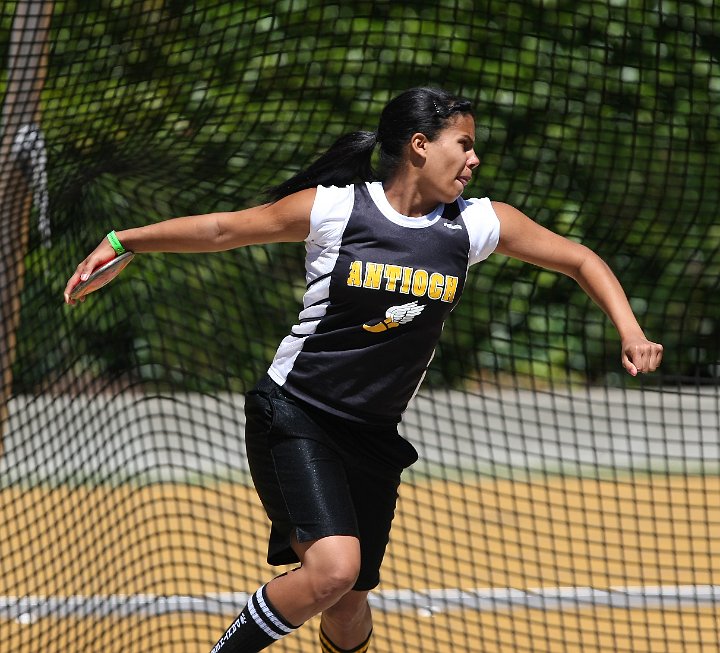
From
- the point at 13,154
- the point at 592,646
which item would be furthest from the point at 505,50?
the point at 592,646

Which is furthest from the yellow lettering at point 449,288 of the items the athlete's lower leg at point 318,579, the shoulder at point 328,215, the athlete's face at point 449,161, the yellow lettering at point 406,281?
the athlete's lower leg at point 318,579

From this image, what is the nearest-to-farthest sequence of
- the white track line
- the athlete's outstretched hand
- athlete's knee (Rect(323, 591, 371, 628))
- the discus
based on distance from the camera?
the athlete's outstretched hand
the discus
athlete's knee (Rect(323, 591, 371, 628))
the white track line

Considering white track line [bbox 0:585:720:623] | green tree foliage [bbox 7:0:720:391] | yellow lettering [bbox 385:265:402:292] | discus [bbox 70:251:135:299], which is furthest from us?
green tree foliage [bbox 7:0:720:391]

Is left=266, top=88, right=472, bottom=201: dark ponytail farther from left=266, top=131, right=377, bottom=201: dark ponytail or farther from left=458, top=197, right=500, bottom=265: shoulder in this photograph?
left=458, top=197, right=500, bottom=265: shoulder

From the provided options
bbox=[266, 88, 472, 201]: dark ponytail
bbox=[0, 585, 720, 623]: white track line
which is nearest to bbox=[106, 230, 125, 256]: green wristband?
bbox=[266, 88, 472, 201]: dark ponytail

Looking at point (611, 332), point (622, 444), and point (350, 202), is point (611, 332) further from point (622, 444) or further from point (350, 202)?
point (350, 202)

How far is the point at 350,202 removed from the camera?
3.23 m

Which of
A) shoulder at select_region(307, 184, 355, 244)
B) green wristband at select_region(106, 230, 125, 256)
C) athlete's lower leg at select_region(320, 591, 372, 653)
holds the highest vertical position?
shoulder at select_region(307, 184, 355, 244)

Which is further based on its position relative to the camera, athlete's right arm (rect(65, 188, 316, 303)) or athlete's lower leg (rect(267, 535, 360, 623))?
athlete's right arm (rect(65, 188, 316, 303))

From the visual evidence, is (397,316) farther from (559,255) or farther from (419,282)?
(559,255)

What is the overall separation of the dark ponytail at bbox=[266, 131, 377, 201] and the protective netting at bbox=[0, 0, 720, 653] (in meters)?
1.60

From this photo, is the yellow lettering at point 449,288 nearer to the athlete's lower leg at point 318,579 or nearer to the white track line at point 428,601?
the athlete's lower leg at point 318,579

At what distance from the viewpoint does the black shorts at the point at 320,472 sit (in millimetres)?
3184

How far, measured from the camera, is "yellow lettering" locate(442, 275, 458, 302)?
10.5 feet
